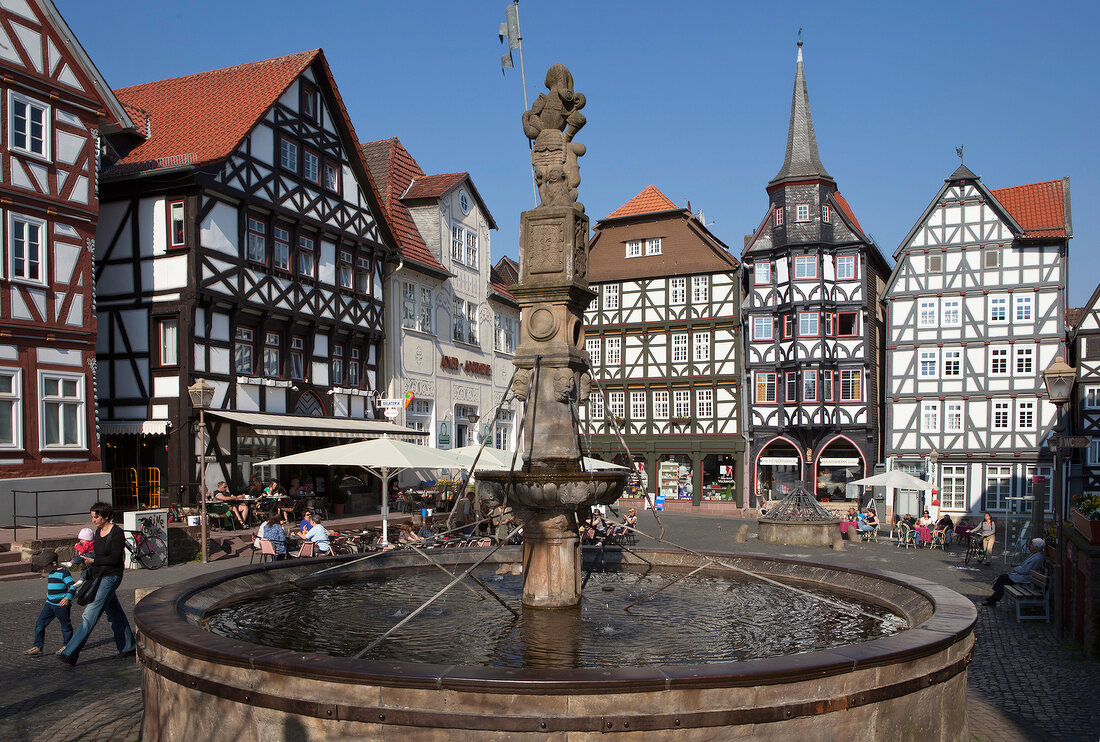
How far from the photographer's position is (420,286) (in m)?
37.0

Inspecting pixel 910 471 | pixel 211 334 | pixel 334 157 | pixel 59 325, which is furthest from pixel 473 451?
pixel 910 471

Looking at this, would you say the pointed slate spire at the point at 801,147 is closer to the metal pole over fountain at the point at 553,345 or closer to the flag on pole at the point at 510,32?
the flag on pole at the point at 510,32

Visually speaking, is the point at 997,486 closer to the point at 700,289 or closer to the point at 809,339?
the point at 809,339

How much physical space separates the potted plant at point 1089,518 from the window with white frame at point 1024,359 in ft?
101

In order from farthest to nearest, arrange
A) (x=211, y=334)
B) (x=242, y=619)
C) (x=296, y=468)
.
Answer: (x=296, y=468), (x=211, y=334), (x=242, y=619)

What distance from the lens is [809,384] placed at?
150 ft

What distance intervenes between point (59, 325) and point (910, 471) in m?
34.3

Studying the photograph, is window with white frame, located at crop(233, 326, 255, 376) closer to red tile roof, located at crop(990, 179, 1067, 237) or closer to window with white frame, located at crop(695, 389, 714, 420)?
window with white frame, located at crop(695, 389, 714, 420)

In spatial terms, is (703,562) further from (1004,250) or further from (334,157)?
(1004,250)

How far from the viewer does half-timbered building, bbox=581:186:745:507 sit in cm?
4822

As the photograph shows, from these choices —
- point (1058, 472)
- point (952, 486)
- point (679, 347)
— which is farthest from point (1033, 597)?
point (679, 347)

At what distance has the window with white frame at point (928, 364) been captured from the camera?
4322 centimetres

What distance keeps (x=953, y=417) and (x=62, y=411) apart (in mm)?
34800

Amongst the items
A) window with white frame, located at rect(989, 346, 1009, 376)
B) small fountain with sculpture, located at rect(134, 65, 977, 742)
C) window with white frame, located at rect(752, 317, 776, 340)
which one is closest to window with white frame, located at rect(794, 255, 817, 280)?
window with white frame, located at rect(752, 317, 776, 340)
